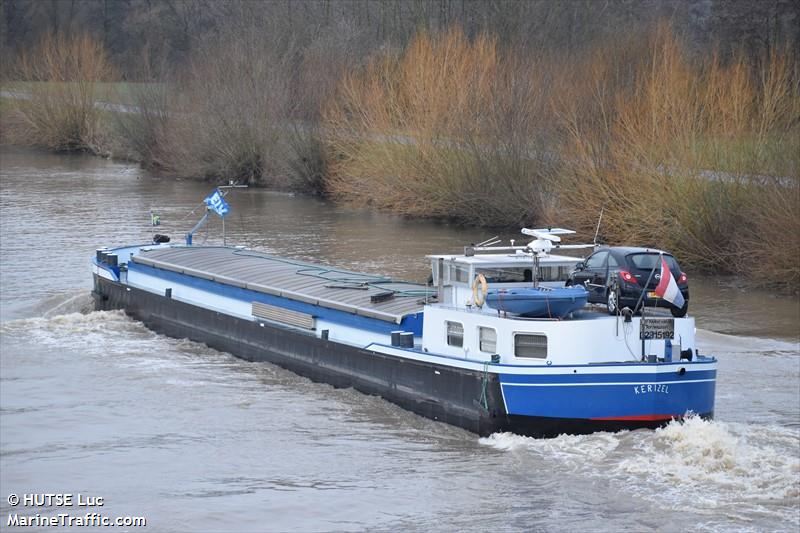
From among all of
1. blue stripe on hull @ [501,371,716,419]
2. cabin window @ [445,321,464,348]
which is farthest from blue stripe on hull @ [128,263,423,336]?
blue stripe on hull @ [501,371,716,419]

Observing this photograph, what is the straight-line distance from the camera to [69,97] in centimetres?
6619

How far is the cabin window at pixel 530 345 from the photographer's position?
17.2 metres

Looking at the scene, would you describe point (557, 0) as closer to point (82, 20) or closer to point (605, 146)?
point (605, 146)

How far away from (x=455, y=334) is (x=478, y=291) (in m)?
0.95

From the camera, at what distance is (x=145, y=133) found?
195ft

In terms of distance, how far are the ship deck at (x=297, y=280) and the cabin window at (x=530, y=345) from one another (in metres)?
3.04

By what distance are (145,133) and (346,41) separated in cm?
1178

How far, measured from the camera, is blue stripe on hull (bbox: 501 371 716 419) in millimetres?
16547

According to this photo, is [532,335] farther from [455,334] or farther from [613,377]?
[455,334]

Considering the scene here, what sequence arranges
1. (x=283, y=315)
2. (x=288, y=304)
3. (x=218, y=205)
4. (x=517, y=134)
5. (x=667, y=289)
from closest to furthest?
1. (x=667, y=289)
2. (x=283, y=315)
3. (x=288, y=304)
4. (x=218, y=205)
5. (x=517, y=134)

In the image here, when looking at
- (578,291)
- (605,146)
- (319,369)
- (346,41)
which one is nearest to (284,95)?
(346,41)

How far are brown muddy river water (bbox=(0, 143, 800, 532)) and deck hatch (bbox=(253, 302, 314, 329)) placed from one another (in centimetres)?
100

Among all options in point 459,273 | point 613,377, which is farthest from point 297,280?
point 613,377

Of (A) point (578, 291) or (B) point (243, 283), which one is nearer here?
(A) point (578, 291)
